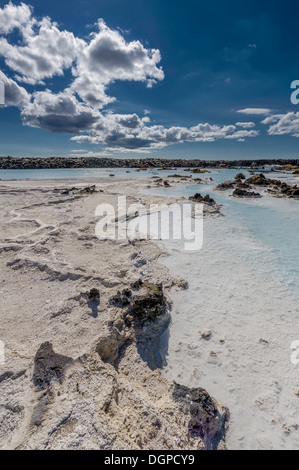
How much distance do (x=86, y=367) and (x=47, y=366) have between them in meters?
0.56

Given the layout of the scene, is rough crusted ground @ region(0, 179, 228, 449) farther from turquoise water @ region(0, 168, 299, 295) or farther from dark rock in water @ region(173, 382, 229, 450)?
turquoise water @ region(0, 168, 299, 295)

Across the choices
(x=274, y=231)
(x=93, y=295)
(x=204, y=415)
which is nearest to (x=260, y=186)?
(x=274, y=231)

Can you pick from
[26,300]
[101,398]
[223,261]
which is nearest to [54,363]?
[101,398]

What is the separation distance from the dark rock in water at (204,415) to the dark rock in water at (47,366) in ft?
5.45

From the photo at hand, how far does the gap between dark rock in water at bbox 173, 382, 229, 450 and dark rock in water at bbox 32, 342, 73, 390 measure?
1662 mm

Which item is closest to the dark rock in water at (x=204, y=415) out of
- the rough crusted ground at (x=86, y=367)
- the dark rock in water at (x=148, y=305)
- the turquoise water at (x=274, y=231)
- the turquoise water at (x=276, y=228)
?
the rough crusted ground at (x=86, y=367)

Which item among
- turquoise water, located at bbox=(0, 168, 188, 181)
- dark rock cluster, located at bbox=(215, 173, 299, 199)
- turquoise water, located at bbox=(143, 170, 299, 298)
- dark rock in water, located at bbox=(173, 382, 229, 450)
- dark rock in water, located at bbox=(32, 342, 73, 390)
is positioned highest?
turquoise water, located at bbox=(0, 168, 188, 181)

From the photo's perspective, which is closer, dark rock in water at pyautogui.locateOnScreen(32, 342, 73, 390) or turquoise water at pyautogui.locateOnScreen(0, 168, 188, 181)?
dark rock in water at pyautogui.locateOnScreen(32, 342, 73, 390)

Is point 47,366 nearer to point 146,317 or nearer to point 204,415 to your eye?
point 146,317

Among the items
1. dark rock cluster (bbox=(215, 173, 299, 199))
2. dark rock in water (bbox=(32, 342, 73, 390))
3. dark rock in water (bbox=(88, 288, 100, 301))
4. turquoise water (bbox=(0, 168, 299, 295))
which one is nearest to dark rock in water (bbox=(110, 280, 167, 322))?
dark rock in water (bbox=(88, 288, 100, 301))

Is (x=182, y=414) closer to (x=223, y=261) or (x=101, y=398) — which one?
(x=101, y=398)

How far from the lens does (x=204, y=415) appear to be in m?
2.67

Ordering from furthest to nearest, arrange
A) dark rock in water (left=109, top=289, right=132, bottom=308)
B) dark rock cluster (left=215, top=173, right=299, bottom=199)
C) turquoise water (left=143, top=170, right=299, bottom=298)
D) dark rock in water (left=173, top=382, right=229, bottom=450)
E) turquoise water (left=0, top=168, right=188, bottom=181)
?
turquoise water (left=0, top=168, right=188, bottom=181) → dark rock cluster (left=215, top=173, right=299, bottom=199) → turquoise water (left=143, top=170, right=299, bottom=298) → dark rock in water (left=109, top=289, right=132, bottom=308) → dark rock in water (left=173, top=382, right=229, bottom=450)

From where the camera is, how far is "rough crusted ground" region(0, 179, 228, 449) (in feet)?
8.01
